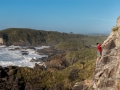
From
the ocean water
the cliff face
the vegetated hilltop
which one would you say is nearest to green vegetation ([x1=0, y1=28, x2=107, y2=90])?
the vegetated hilltop

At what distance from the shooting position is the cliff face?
14.9 meters

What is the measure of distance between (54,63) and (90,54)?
43.1 feet

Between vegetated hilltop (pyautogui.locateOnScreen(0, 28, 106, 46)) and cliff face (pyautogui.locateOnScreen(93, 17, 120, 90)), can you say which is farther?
vegetated hilltop (pyautogui.locateOnScreen(0, 28, 106, 46))

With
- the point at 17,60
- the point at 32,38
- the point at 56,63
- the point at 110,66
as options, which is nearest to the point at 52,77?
the point at 110,66

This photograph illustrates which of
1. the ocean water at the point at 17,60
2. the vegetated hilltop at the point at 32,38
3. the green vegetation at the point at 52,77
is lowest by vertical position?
the ocean water at the point at 17,60

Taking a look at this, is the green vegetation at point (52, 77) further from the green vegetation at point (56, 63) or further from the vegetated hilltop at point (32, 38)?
the vegetated hilltop at point (32, 38)

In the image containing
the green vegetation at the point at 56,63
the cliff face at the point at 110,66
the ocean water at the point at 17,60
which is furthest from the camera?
the ocean water at the point at 17,60

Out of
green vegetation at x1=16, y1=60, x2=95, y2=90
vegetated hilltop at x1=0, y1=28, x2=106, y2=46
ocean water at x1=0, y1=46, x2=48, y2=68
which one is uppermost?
vegetated hilltop at x1=0, y1=28, x2=106, y2=46

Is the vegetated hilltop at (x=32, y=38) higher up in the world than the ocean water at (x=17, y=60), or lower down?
higher up

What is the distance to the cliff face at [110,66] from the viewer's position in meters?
14.9

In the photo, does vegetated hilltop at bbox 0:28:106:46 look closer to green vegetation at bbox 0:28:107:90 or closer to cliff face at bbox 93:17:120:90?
green vegetation at bbox 0:28:107:90

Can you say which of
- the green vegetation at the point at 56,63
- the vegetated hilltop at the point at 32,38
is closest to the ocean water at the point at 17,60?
the green vegetation at the point at 56,63

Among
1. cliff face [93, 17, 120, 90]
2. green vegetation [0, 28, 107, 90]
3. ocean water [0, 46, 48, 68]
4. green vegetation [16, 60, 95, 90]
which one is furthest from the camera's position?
ocean water [0, 46, 48, 68]

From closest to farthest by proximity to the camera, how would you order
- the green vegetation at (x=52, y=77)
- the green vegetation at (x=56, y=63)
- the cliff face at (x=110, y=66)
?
the cliff face at (x=110, y=66)
the green vegetation at (x=52, y=77)
the green vegetation at (x=56, y=63)
